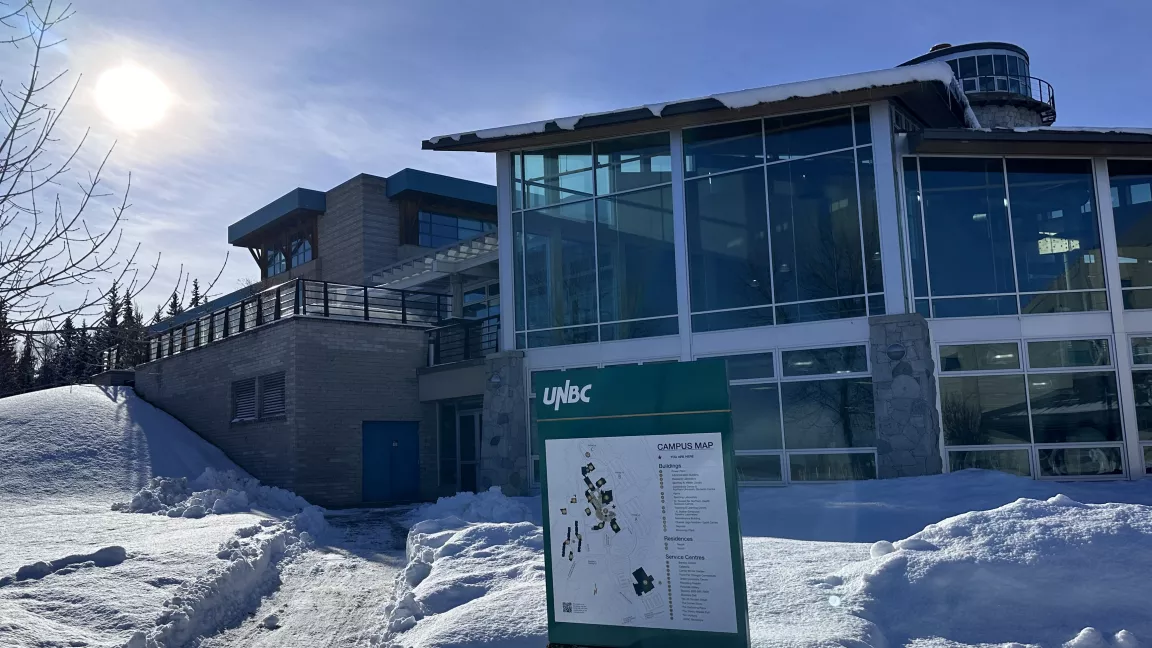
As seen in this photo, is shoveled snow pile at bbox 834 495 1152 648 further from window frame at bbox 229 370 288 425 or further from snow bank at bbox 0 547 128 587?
window frame at bbox 229 370 288 425

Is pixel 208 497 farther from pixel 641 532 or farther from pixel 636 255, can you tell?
pixel 641 532

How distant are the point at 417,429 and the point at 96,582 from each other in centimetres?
1455

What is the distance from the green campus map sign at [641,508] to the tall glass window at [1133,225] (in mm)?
14655

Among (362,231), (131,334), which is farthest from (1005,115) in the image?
(131,334)

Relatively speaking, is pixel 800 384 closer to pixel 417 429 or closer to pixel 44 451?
pixel 417 429

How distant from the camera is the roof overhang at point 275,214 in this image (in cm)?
3772

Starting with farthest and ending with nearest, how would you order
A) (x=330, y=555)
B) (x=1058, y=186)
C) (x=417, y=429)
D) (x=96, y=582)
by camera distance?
(x=417, y=429) < (x=1058, y=186) < (x=330, y=555) < (x=96, y=582)

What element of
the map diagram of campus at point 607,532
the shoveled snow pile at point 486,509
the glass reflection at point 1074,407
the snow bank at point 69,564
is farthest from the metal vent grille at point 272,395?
the map diagram of campus at point 607,532

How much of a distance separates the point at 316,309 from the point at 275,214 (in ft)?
57.5

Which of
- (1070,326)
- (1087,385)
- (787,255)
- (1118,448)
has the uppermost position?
(787,255)

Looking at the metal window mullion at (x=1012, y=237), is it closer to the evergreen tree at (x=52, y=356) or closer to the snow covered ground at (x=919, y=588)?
the snow covered ground at (x=919, y=588)

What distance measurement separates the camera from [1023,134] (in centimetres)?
1622

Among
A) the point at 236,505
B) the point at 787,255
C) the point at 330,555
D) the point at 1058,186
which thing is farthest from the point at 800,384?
the point at 236,505

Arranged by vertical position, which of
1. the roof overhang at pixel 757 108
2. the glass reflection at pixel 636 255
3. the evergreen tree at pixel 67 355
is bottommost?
the evergreen tree at pixel 67 355
